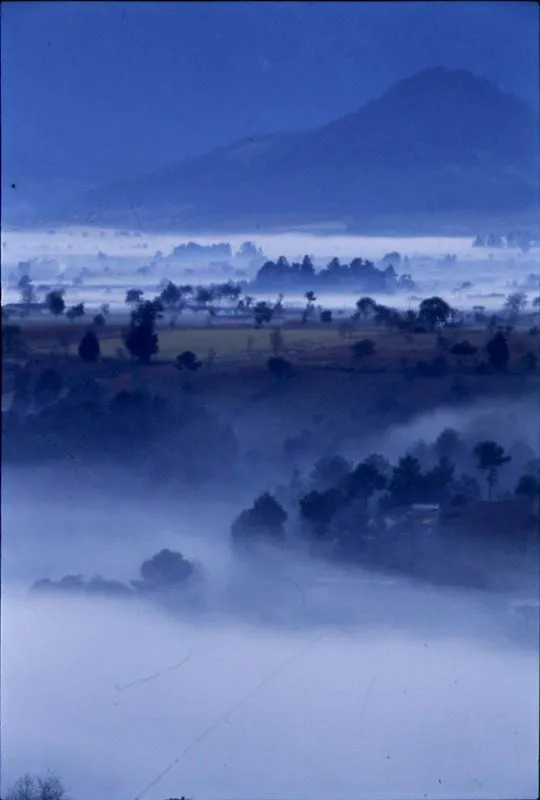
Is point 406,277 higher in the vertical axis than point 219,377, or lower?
higher

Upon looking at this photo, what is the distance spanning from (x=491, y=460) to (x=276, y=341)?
1.62 ft

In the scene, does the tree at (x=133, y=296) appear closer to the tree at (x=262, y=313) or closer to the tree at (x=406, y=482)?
the tree at (x=262, y=313)

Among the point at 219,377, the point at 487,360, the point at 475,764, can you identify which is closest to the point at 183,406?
the point at 219,377

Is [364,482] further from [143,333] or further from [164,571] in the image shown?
[143,333]

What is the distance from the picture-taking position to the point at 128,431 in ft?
6.41

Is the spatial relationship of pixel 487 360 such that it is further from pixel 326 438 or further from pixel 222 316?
pixel 222 316

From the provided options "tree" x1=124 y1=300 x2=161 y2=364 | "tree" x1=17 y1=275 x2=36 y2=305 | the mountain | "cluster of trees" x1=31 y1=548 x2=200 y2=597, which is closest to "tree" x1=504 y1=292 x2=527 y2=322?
the mountain

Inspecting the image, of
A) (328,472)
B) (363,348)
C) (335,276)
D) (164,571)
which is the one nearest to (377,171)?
(335,276)

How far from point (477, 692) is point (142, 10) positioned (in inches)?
59.6

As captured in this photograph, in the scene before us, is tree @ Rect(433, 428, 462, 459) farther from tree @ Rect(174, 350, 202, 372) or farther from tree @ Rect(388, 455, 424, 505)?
tree @ Rect(174, 350, 202, 372)

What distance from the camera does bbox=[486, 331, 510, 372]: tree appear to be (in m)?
1.93

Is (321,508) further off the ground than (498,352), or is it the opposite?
(498,352)

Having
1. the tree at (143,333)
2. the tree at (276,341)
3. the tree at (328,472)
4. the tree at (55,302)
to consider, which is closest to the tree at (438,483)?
the tree at (328,472)

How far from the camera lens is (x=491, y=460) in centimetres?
193
